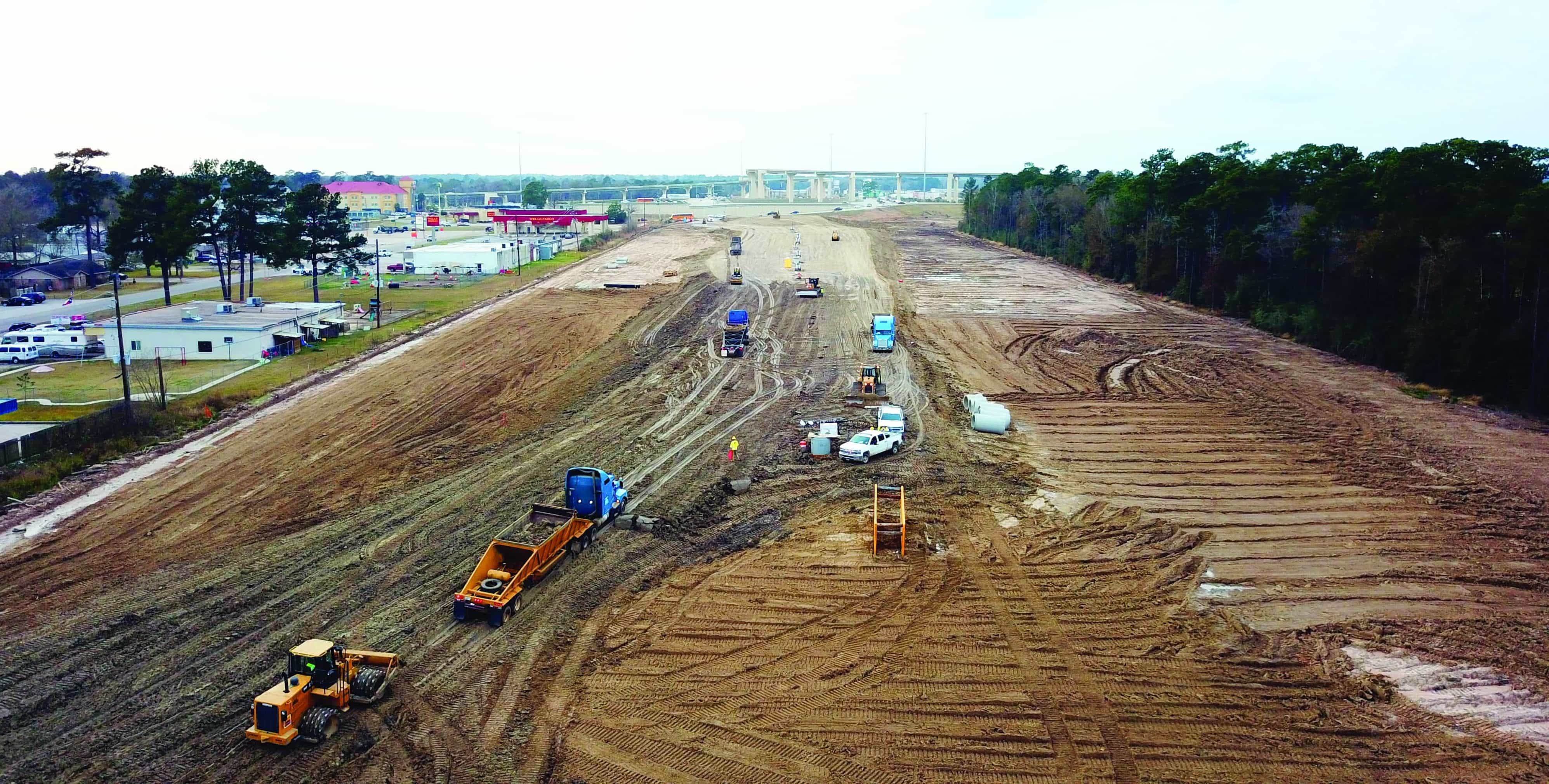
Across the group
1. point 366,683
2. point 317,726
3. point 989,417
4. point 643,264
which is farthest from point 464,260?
point 317,726

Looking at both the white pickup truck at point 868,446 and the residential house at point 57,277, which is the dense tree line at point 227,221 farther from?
the white pickup truck at point 868,446

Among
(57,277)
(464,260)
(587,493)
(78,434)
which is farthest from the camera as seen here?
(464,260)

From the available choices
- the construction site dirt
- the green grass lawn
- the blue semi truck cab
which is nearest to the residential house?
the green grass lawn

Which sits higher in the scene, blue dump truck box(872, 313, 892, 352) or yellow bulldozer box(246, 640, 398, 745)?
blue dump truck box(872, 313, 892, 352)

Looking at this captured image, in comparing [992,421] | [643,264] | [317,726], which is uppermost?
[643,264]

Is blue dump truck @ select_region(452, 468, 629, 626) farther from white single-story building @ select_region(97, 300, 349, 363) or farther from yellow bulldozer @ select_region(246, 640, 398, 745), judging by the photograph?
white single-story building @ select_region(97, 300, 349, 363)

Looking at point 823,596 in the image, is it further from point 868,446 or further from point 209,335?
point 209,335
